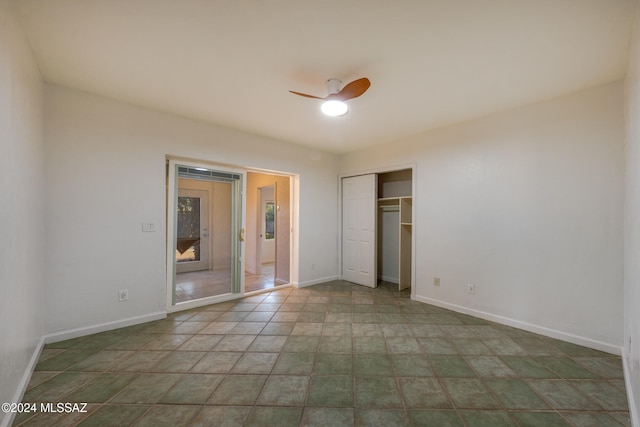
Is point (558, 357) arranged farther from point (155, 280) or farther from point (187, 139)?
point (187, 139)

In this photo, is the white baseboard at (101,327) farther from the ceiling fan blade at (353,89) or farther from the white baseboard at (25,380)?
the ceiling fan blade at (353,89)

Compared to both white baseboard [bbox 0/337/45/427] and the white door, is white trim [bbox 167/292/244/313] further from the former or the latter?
the white door

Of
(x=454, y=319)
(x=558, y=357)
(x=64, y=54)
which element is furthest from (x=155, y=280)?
(x=558, y=357)

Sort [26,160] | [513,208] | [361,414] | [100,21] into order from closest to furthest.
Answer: [361,414] → [100,21] → [26,160] → [513,208]

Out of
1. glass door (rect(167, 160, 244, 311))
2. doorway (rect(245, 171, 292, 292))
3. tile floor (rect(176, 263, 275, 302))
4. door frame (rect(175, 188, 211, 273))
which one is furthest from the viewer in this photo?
doorway (rect(245, 171, 292, 292))

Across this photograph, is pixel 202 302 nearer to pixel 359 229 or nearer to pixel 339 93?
pixel 359 229

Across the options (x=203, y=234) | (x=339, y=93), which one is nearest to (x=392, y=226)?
(x=339, y=93)

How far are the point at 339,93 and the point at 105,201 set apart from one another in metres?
2.78

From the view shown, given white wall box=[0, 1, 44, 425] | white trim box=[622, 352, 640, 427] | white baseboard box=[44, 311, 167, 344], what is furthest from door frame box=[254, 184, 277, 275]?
white trim box=[622, 352, 640, 427]

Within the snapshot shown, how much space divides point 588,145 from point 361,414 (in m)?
3.25

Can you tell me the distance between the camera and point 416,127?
3637 mm

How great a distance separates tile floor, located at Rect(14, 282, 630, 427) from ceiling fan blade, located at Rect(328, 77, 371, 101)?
2408mm

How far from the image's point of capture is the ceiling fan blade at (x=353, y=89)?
208cm

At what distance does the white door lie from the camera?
15.0 ft
